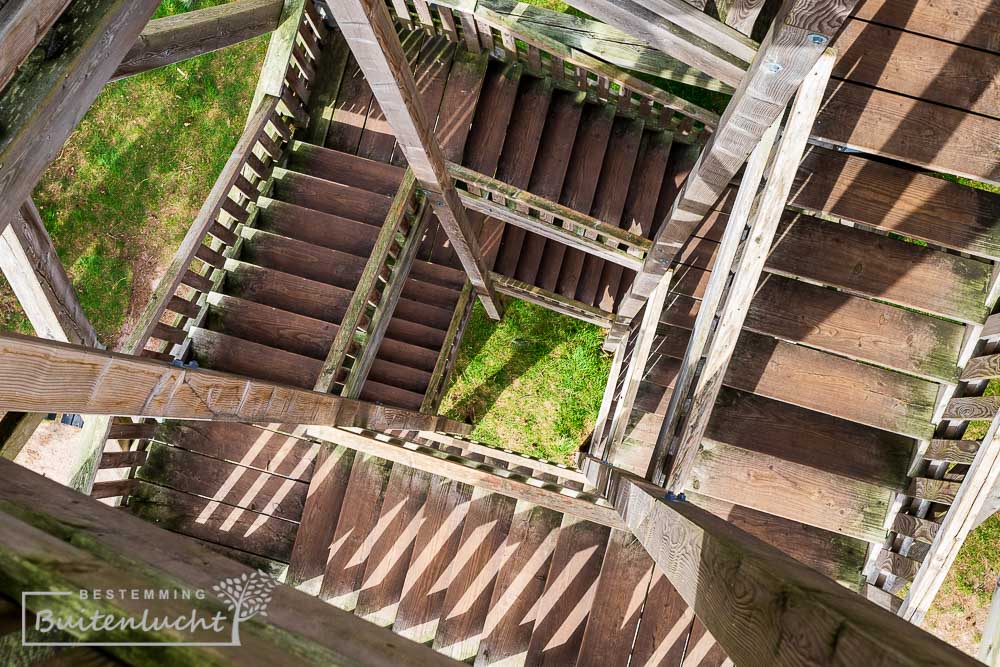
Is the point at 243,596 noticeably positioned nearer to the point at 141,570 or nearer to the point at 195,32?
the point at 141,570

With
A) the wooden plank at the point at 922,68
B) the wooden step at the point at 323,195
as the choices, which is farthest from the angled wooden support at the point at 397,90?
the wooden plank at the point at 922,68

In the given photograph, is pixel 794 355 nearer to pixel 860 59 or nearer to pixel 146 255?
pixel 860 59

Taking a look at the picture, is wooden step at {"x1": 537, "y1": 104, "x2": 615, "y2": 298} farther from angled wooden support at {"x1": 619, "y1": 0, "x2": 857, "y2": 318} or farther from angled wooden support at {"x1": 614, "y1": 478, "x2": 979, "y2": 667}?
angled wooden support at {"x1": 614, "y1": 478, "x2": 979, "y2": 667}

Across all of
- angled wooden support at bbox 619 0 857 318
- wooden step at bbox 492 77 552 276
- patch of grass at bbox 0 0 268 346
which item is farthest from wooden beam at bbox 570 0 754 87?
patch of grass at bbox 0 0 268 346

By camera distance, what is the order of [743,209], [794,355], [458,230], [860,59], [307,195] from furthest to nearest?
[307,195], [458,230], [794,355], [860,59], [743,209]

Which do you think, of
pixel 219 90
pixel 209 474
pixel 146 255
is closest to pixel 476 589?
pixel 209 474

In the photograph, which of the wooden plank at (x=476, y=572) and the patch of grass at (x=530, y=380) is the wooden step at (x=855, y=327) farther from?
the patch of grass at (x=530, y=380)
